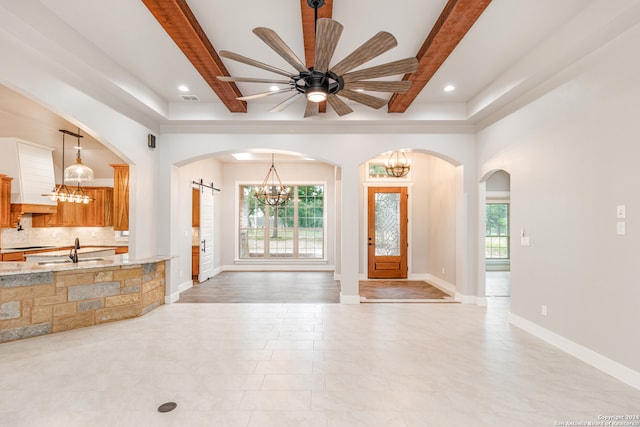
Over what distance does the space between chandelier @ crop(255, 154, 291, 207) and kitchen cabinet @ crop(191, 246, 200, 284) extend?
6.66 ft

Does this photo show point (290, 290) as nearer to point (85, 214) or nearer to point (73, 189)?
point (85, 214)

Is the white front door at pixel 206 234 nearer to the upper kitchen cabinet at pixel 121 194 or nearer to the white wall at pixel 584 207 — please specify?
the upper kitchen cabinet at pixel 121 194

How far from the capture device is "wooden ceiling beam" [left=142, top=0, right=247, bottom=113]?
273 centimetres

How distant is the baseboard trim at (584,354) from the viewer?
2764 millimetres

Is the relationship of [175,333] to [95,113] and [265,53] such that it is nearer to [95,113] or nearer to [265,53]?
[95,113]

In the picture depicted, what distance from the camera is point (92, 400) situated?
8.33ft

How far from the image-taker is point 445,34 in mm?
3088

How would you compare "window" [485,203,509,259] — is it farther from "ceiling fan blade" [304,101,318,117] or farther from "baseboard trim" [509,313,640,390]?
"ceiling fan blade" [304,101,318,117]

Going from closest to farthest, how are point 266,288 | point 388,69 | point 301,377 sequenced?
point 388,69, point 301,377, point 266,288

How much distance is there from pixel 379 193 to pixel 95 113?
5.93 meters

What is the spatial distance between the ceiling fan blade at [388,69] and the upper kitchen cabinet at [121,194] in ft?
13.8

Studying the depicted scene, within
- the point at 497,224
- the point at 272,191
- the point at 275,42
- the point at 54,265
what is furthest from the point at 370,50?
the point at 497,224

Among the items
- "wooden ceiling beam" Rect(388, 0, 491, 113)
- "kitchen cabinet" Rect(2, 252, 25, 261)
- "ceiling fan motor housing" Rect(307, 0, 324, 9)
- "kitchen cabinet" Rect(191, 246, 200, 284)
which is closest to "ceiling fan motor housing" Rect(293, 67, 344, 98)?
"ceiling fan motor housing" Rect(307, 0, 324, 9)

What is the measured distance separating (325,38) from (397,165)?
515 centimetres
